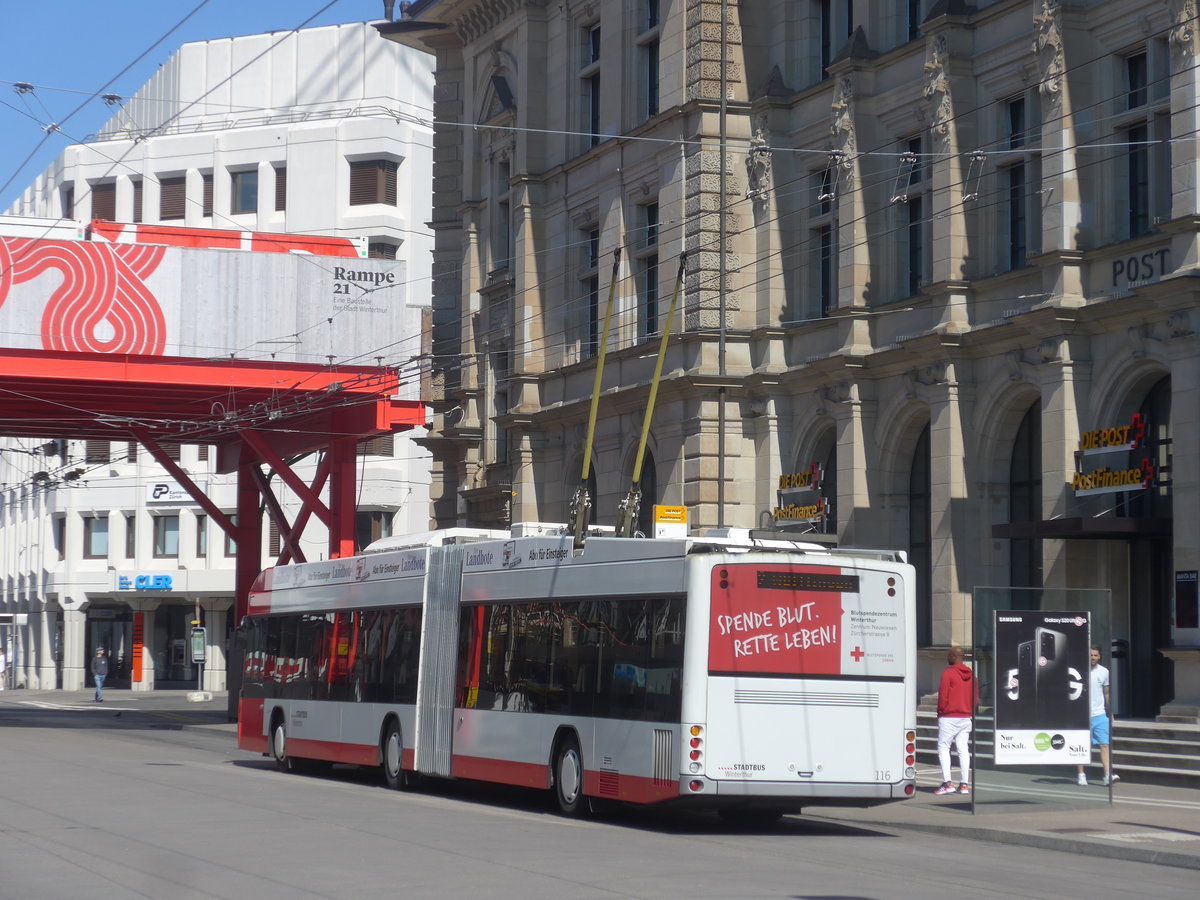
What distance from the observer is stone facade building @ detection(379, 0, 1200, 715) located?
27.3 metres

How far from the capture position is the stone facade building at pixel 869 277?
89.7ft

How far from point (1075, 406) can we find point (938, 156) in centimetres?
546

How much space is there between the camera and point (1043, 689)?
19.5 metres

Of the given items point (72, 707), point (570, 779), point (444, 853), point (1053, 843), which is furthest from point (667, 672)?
point (72, 707)

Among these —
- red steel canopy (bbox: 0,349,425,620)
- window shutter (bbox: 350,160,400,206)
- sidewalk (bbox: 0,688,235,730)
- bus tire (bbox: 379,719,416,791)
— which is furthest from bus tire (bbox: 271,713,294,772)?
window shutter (bbox: 350,160,400,206)

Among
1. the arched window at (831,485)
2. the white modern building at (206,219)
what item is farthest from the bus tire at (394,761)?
the white modern building at (206,219)

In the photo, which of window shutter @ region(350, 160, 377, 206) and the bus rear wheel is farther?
window shutter @ region(350, 160, 377, 206)

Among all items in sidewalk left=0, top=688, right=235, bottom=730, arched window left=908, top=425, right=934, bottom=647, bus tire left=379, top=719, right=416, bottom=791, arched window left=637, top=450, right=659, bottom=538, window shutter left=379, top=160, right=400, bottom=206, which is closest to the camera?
bus tire left=379, top=719, right=416, bottom=791

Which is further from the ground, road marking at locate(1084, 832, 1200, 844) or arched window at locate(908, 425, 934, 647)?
arched window at locate(908, 425, 934, 647)

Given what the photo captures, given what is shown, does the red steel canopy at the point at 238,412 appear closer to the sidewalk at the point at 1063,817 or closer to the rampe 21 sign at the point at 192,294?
the rampe 21 sign at the point at 192,294

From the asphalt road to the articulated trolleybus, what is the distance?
559mm

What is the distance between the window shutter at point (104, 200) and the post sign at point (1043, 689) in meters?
62.8

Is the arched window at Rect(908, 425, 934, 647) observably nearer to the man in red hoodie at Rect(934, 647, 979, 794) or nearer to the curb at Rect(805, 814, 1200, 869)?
the man in red hoodie at Rect(934, 647, 979, 794)

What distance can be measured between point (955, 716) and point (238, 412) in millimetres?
24424
